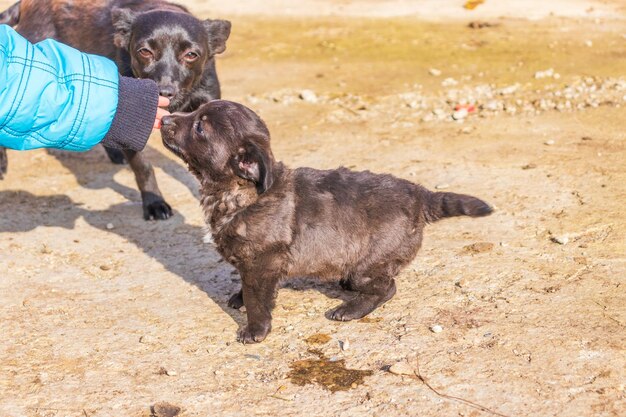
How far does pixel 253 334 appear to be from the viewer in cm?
483

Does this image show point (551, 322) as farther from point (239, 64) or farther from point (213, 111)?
point (239, 64)

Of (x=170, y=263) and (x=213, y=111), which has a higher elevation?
(x=213, y=111)

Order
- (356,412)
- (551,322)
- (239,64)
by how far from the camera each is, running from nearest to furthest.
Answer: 1. (356,412)
2. (551,322)
3. (239,64)

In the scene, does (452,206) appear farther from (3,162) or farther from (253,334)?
(3,162)

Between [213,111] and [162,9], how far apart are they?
2581 millimetres

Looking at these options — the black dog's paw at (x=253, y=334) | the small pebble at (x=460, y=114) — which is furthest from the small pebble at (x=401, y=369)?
the small pebble at (x=460, y=114)

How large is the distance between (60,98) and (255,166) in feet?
3.35

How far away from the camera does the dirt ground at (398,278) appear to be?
4.32 meters

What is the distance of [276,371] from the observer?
455cm

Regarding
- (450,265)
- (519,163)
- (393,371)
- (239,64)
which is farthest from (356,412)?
(239,64)

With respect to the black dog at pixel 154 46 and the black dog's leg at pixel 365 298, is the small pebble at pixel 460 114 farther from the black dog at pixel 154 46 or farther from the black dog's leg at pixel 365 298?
the black dog's leg at pixel 365 298

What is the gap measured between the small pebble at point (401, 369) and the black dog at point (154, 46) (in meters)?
2.90

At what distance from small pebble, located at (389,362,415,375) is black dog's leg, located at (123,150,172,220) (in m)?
2.90

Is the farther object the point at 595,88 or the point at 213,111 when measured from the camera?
the point at 595,88
